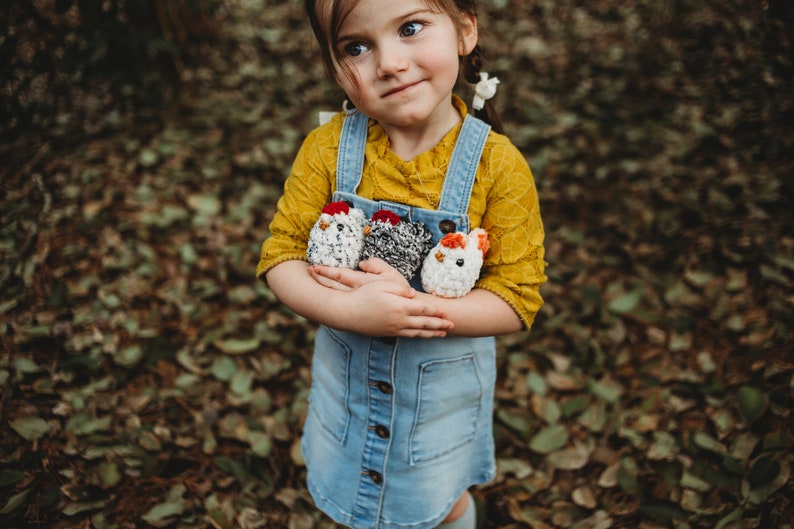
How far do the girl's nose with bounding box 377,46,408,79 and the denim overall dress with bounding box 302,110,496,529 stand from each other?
20 centimetres

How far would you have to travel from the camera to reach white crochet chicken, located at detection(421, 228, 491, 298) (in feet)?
3.55

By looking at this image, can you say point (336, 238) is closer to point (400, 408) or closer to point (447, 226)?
point (447, 226)

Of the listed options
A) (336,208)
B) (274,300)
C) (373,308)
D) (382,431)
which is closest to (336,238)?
(336,208)

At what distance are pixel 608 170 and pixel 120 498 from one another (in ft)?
9.70

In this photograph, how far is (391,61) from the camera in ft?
3.31

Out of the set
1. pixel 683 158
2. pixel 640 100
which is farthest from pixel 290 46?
pixel 683 158

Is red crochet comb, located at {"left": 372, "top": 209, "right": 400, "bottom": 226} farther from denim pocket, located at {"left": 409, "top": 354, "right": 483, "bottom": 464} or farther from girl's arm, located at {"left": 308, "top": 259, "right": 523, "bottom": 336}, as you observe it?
denim pocket, located at {"left": 409, "top": 354, "right": 483, "bottom": 464}

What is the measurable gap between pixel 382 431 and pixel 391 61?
0.86m

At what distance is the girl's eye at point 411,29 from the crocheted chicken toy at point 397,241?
1.14 feet

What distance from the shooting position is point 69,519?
1.86 metres

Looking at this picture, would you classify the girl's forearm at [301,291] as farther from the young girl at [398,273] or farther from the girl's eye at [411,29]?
the girl's eye at [411,29]

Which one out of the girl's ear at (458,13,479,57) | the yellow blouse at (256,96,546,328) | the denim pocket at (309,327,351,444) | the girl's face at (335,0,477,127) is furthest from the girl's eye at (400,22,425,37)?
the denim pocket at (309,327,351,444)

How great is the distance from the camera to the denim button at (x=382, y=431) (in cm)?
133

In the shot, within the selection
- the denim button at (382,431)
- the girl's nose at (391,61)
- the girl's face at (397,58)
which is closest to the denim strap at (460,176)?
the girl's face at (397,58)
